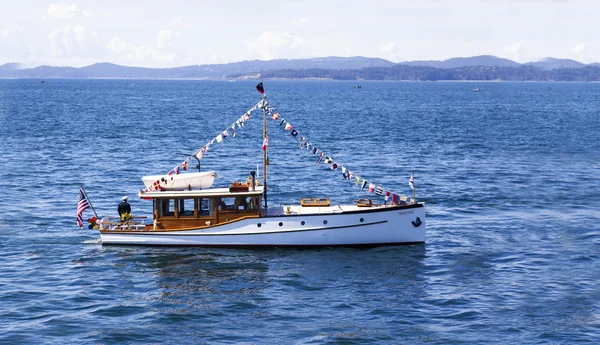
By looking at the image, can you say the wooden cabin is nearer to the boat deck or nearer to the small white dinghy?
the small white dinghy

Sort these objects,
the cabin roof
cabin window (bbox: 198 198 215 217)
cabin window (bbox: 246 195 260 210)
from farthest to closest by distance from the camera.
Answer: cabin window (bbox: 198 198 215 217) → cabin window (bbox: 246 195 260 210) → the cabin roof

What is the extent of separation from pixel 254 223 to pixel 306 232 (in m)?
2.57

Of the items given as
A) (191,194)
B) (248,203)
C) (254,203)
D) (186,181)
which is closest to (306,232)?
(254,203)

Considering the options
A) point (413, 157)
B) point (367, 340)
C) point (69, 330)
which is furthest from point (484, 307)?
point (413, 157)

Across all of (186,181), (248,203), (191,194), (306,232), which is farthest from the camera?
(186,181)

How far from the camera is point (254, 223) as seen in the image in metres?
39.1

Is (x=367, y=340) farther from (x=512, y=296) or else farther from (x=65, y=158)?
(x=65, y=158)

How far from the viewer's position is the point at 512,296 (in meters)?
31.7

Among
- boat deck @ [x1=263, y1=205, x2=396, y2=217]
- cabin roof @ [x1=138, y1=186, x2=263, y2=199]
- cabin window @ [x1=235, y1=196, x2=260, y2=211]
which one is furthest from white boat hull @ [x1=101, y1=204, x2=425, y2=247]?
cabin roof @ [x1=138, y1=186, x2=263, y2=199]

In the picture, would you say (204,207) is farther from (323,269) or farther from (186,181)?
(323,269)

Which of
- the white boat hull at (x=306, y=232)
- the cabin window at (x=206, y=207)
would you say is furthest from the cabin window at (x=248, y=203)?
the cabin window at (x=206, y=207)

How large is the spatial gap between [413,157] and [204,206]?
1439 inches

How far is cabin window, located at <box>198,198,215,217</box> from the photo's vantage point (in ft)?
129

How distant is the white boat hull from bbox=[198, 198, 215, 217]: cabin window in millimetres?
777
